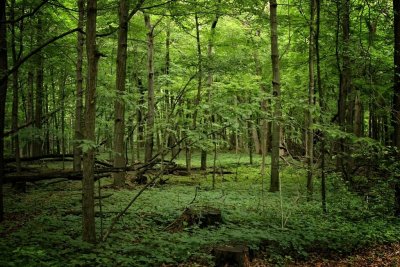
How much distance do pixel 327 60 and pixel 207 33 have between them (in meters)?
6.25

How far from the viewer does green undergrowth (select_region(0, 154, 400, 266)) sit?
5945mm

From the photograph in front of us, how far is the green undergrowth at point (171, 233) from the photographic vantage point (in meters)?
5.95

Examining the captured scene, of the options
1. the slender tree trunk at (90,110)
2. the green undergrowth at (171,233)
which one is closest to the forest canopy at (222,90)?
the slender tree trunk at (90,110)

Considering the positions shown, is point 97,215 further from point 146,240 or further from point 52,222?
point 146,240

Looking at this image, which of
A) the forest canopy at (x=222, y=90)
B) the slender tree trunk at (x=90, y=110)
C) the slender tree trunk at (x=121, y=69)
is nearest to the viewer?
the slender tree trunk at (x=90, y=110)

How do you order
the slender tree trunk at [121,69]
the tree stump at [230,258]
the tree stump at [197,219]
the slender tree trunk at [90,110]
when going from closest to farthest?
the slender tree trunk at [90,110]
the tree stump at [230,258]
the tree stump at [197,219]
the slender tree trunk at [121,69]

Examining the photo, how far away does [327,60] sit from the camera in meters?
14.8

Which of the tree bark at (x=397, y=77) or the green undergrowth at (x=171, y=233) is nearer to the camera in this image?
the green undergrowth at (x=171, y=233)

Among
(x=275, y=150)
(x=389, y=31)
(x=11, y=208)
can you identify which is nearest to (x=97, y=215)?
(x=11, y=208)

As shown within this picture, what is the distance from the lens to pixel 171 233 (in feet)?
25.2

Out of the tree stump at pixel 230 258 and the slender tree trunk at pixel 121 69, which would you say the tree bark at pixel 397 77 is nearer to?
the tree stump at pixel 230 258

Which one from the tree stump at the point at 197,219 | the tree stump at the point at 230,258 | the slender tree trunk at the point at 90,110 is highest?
the slender tree trunk at the point at 90,110

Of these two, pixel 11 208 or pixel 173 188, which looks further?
pixel 173 188

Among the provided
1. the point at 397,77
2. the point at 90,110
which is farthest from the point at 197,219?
the point at 397,77
